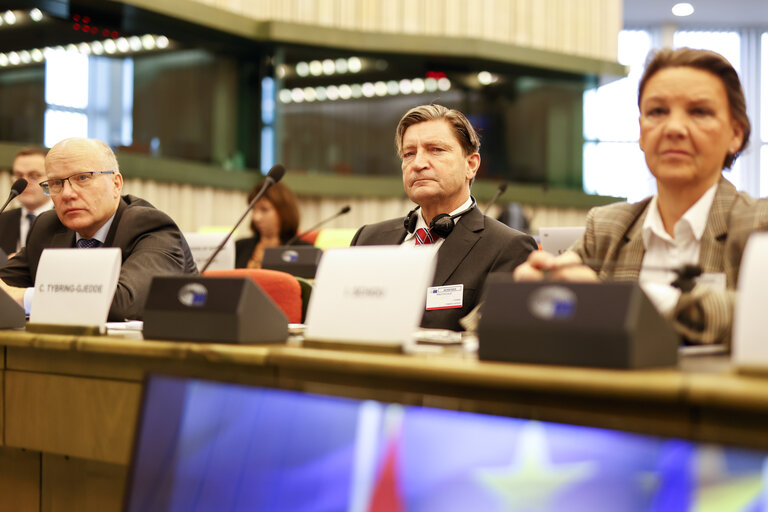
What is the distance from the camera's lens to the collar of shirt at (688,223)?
1.56 metres

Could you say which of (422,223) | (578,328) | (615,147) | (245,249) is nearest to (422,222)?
(422,223)

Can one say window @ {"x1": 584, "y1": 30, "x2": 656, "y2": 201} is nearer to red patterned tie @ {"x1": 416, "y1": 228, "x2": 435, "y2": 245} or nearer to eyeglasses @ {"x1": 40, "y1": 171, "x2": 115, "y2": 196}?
red patterned tie @ {"x1": 416, "y1": 228, "x2": 435, "y2": 245}

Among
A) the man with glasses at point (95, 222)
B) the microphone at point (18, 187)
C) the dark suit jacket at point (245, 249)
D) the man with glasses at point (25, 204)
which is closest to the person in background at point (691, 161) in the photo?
the man with glasses at point (95, 222)

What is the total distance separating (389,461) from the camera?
35.5 inches

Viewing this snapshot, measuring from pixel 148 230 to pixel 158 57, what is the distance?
14.1ft

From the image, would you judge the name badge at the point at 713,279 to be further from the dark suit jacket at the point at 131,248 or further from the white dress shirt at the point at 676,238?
the dark suit jacket at the point at 131,248

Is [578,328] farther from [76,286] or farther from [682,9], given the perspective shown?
[682,9]

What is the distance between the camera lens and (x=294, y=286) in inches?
88.7

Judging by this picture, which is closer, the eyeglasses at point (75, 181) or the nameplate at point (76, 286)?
the nameplate at point (76, 286)

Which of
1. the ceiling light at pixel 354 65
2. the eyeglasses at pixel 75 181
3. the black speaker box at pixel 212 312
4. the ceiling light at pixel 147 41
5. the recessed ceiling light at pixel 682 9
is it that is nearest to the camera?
the black speaker box at pixel 212 312

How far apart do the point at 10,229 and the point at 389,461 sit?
392 centimetres

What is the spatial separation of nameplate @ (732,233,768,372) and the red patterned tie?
1587 millimetres

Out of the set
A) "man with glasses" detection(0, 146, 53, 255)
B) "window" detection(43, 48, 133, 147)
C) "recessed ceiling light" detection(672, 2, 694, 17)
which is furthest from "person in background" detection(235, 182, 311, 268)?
"recessed ceiling light" detection(672, 2, 694, 17)

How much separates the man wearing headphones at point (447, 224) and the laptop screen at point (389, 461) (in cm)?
125
